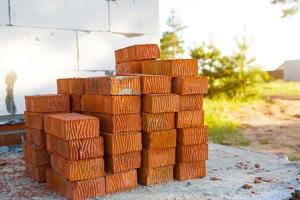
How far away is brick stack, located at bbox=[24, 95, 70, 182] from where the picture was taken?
12.0ft

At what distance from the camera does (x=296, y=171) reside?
405 cm

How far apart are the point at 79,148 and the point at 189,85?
4.20ft

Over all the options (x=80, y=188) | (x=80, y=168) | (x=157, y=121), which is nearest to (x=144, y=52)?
(x=157, y=121)

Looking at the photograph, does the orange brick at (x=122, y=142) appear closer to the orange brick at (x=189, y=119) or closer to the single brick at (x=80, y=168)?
the single brick at (x=80, y=168)

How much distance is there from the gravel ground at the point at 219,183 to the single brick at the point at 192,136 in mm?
417

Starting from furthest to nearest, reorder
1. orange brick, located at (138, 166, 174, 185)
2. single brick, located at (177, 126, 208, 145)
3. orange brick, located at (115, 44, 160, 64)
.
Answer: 1. orange brick, located at (115, 44, 160, 64)
2. single brick, located at (177, 126, 208, 145)
3. orange brick, located at (138, 166, 174, 185)

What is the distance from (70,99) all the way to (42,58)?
5.98ft

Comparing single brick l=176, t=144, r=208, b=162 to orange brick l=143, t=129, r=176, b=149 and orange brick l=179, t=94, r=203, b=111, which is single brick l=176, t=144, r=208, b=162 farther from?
orange brick l=179, t=94, r=203, b=111

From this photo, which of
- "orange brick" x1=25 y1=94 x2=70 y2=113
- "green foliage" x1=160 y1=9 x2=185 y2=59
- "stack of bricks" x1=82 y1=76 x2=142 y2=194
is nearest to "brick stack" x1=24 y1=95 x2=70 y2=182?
"orange brick" x1=25 y1=94 x2=70 y2=113

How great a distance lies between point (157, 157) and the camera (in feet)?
11.5

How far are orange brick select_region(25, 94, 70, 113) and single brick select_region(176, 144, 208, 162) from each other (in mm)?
1292

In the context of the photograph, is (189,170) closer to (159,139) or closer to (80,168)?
(159,139)

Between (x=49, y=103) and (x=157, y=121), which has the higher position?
(x=49, y=103)

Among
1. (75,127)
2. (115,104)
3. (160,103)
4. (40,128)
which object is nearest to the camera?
(75,127)
